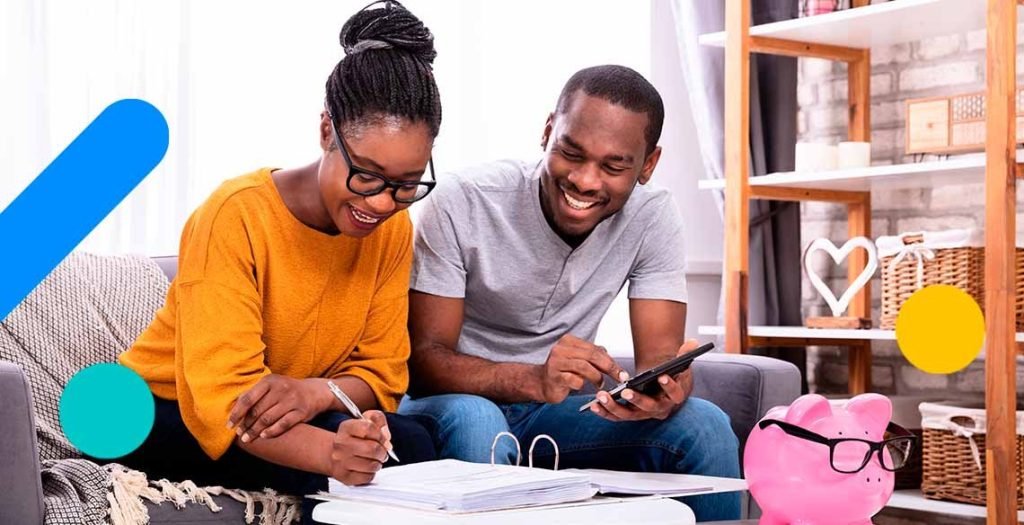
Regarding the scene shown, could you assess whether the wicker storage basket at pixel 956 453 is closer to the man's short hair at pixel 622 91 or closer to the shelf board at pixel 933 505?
the shelf board at pixel 933 505

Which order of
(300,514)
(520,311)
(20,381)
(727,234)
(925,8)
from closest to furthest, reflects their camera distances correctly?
1. (20,381)
2. (300,514)
3. (520,311)
4. (925,8)
5. (727,234)

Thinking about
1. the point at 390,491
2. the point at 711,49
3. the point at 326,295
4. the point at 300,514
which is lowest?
the point at 300,514

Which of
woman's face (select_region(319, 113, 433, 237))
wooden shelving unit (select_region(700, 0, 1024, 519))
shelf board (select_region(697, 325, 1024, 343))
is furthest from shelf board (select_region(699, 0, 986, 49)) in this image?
woman's face (select_region(319, 113, 433, 237))

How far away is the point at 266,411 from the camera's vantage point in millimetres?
1614

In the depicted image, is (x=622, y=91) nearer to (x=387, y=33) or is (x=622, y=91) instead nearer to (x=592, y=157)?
(x=592, y=157)

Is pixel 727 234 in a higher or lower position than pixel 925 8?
lower

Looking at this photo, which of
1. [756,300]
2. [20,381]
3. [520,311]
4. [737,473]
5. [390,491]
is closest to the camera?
[390,491]

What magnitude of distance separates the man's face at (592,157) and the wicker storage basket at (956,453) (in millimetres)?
1269

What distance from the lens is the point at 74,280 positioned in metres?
2.24

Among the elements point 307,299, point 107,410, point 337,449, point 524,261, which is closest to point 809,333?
point 524,261

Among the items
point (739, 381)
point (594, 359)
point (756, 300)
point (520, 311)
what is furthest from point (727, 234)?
point (594, 359)

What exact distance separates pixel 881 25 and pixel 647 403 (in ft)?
5.87

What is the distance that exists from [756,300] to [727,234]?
13.7 inches

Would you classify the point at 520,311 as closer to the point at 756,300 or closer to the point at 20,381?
the point at 20,381
